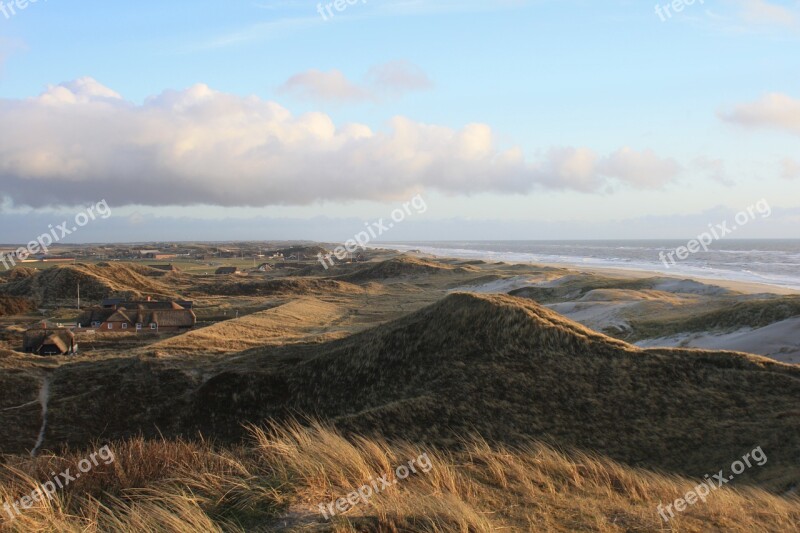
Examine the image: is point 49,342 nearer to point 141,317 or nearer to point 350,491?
point 141,317

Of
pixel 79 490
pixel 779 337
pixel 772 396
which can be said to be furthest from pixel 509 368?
pixel 779 337

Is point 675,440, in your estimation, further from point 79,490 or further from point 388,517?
point 79,490

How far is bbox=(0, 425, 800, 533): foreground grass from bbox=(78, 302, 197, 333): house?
143 feet

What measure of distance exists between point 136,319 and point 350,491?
49619 mm

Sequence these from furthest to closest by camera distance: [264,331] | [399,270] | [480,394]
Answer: [399,270] → [264,331] → [480,394]

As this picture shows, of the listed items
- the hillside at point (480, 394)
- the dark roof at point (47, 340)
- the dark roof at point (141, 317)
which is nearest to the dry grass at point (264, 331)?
the dark roof at point (141, 317)

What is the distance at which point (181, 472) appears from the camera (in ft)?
26.4

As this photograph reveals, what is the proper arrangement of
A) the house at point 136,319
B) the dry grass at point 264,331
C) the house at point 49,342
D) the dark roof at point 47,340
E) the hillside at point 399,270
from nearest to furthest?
the dry grass at point 264,331 → the house at point 49,342 → the dark roof at point 47,340 → the house at point 136,319 → the hillside at point 399,270

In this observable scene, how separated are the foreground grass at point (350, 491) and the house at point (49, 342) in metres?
31.6

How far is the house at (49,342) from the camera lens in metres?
37.0

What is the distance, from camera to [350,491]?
23.5 ft

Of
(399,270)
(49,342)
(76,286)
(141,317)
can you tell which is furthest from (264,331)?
(399,270)

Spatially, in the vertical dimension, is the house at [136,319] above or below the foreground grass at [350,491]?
below

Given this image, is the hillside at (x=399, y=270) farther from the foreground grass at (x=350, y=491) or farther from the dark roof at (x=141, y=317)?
the foreground grass at (x=350, y=491)
